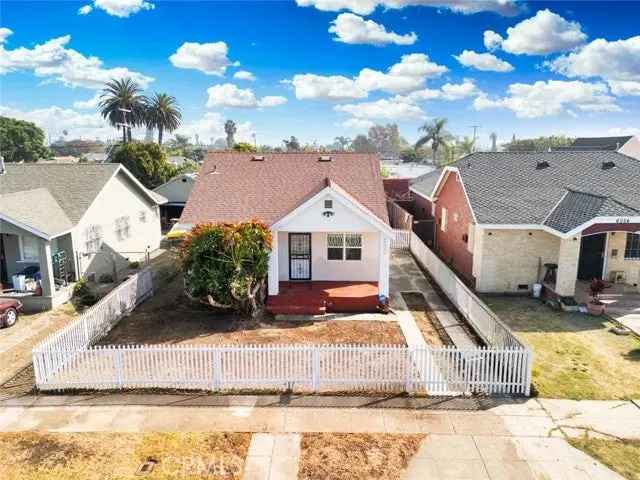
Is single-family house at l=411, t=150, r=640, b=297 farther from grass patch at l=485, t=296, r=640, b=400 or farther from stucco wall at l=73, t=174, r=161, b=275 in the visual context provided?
stucco wall at l=73, t=174, r=161, b=275

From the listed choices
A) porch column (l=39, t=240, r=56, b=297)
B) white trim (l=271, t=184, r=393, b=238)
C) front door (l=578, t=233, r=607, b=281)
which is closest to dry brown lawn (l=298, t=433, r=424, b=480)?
white trim (l=271, t=184, r=393, b=238)

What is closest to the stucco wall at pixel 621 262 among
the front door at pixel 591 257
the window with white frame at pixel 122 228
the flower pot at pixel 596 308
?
the front door at pixel 591 257

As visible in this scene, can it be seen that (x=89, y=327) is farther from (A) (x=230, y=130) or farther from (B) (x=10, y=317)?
(A) (x=230, y=130)

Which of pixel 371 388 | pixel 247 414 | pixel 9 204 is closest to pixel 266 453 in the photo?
pixel 247 414

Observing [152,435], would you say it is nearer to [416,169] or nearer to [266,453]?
[266,453]

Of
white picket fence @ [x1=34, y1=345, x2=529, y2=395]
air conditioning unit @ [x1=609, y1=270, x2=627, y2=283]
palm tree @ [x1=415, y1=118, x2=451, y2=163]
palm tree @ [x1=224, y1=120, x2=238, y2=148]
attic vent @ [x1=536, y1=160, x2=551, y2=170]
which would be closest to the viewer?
white picket fence @ [x1=34, y1=345, x2=529, y2=395]

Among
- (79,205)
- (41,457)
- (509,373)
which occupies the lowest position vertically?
(41,457)
